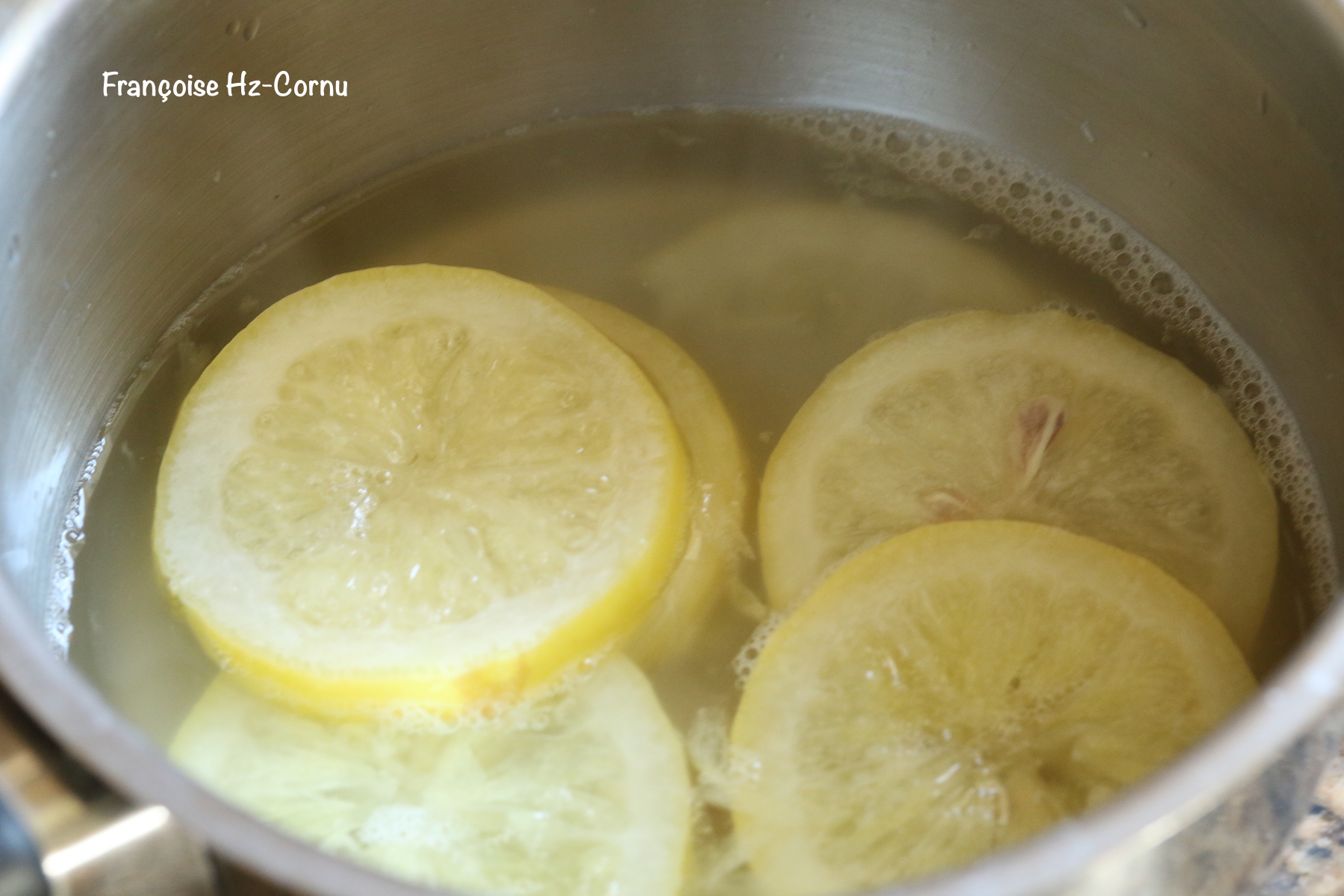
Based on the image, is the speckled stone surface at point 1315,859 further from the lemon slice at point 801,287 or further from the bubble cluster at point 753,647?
the lemon slice at point 801,287

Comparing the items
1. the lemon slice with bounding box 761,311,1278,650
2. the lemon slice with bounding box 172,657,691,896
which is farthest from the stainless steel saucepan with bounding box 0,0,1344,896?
the lemon slice with bounding box 172,657,691,896

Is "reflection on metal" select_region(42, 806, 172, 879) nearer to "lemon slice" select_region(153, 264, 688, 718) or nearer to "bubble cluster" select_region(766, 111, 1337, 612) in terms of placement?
"lemon slice" select_region(153, 264, 688, 718)

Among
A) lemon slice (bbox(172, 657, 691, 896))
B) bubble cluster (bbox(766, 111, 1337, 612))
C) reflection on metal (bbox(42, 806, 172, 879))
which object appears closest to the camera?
reflection on metal (bbox(42, 806, 172, 879))

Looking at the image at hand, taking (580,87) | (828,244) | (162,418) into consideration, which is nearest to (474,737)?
(162,418)

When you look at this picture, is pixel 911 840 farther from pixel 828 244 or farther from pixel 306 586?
pixel 828 244

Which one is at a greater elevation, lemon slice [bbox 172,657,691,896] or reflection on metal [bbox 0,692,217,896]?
reflection on metal [bbox 0,692,217,896]

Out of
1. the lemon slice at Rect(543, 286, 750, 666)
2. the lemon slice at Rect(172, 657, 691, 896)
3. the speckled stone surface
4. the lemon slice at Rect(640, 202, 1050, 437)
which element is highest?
the lemon slice at Rect(640, 202, 1050, 437)

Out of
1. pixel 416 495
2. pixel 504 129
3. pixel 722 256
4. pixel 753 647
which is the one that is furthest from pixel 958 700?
pixel 504 129
